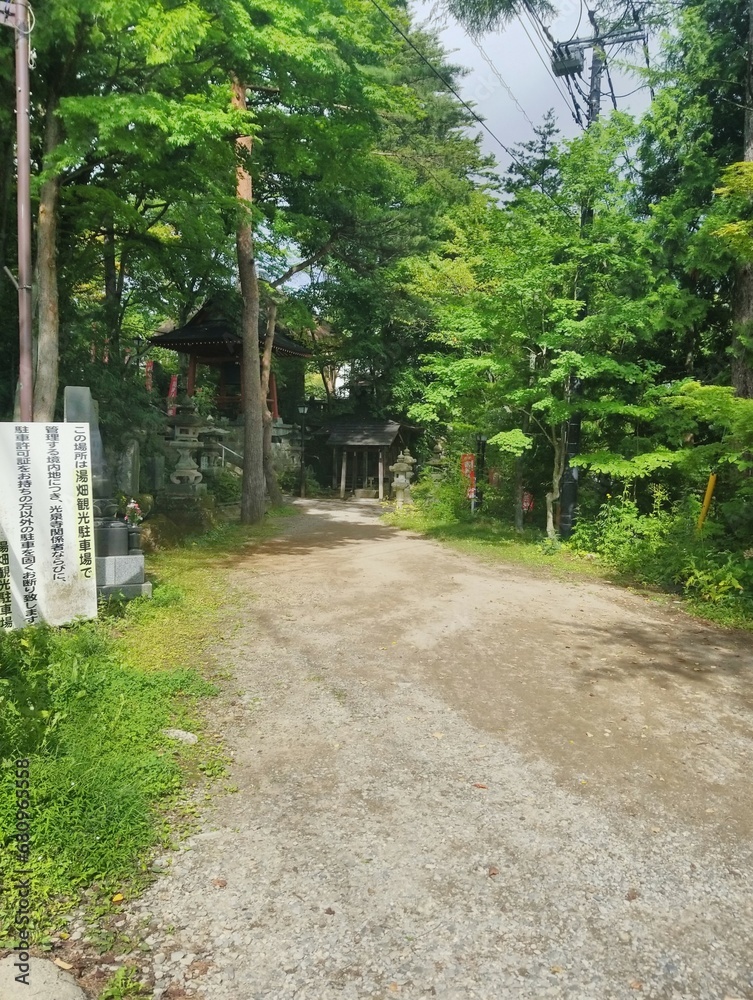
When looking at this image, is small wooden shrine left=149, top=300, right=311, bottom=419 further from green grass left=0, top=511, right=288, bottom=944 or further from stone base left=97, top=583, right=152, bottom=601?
Answer: green grass left=0, top=511, right=288, bottom=944

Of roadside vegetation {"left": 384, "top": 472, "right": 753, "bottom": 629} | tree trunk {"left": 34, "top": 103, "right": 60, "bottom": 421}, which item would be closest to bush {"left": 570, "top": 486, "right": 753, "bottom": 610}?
roadside vegetation {"left": 384, "top": 472, "right": 753, "bottom": 629}

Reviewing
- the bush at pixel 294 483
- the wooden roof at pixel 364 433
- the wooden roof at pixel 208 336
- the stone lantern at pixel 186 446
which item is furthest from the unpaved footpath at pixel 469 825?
the bush at pixel 294 483

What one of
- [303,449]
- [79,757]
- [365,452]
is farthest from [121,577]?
[365,452]

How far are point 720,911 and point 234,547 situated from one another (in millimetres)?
10084

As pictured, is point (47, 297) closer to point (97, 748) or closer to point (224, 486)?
point (97, 748)

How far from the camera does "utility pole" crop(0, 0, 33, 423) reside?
21.0 ft

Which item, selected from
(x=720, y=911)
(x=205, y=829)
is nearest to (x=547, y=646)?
(x=720, y=911)

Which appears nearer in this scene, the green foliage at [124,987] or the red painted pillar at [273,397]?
the green foliage at [124,987]

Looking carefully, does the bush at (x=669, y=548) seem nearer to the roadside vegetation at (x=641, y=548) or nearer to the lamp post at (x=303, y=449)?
the roadside vegetation at (x=641, y=548)

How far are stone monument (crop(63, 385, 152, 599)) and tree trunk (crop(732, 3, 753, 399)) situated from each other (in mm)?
9517

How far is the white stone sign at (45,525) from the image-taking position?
5668mm

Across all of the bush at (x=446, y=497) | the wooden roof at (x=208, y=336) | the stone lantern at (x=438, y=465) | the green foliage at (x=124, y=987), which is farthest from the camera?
the wooden roof at (x=208, y=336)

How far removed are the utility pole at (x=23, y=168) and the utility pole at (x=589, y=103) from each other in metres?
8.50

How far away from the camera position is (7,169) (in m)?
9.52
